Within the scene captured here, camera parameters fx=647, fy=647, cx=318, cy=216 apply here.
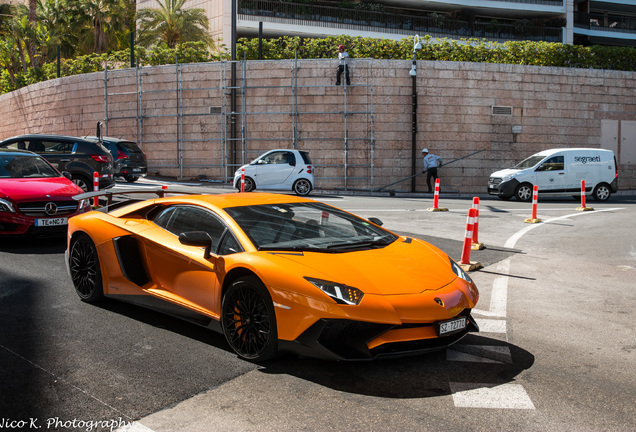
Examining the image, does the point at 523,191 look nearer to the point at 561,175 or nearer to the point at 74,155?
the point at 561,175

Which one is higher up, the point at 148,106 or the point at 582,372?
the point at 148,106

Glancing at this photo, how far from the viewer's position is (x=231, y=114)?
26875 mm

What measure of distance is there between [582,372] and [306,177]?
16.9m

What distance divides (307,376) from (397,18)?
1615 inches

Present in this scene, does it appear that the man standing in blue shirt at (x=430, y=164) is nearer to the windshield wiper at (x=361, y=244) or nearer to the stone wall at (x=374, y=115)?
the stone wall at (x=374, y=115)

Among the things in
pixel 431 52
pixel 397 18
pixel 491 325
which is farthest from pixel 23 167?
pixel 397 18

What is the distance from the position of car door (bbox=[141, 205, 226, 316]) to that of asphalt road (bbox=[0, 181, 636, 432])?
0.33 meters

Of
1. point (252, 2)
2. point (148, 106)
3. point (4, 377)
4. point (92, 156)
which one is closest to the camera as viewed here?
point (4, 377)

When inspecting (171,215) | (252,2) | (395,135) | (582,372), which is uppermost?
(252,2)

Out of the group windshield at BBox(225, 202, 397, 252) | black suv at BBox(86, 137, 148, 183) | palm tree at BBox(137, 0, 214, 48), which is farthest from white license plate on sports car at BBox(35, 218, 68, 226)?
palm tree at BBox(137, 0, 214, 48)

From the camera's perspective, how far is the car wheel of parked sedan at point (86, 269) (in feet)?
19.9

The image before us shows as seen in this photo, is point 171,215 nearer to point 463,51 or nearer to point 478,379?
point 478,379

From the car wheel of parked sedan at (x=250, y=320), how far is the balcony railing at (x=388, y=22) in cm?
3767

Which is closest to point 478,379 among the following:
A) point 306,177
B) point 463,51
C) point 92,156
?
point 92,156
